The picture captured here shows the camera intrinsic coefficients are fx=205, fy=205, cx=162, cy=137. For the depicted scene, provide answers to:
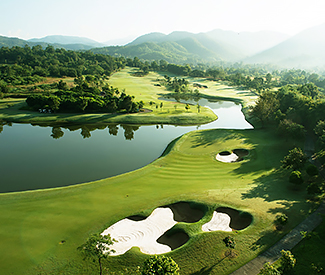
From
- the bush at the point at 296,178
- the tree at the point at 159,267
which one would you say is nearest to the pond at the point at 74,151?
the tree at the point at 159,267

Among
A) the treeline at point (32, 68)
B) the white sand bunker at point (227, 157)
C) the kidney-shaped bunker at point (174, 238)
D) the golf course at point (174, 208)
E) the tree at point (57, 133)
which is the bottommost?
the kidney-shaped bunker at point (174, 238)

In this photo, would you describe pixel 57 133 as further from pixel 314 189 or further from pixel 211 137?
pixel 314 189

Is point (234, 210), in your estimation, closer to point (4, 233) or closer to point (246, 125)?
point (4, 233)

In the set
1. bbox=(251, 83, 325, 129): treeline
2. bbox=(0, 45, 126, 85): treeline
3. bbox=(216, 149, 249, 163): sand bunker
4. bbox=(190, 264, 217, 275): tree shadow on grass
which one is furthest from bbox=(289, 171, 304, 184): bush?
bbox=(0, 45, 126, 85): treeline

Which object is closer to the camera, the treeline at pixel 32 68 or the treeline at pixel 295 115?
the treeline at pixel 295 115

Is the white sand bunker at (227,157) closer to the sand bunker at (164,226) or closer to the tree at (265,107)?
the sand bunker at (164,226)

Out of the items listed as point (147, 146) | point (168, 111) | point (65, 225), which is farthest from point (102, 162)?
point (168, 111)
